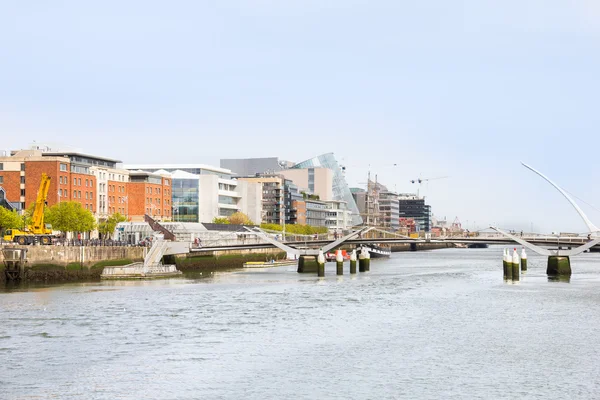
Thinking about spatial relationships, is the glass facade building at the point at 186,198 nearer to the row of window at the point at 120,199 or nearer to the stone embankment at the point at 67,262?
the row of window at the point at 120,199

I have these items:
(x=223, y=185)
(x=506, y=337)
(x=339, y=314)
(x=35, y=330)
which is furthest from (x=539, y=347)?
(x=223, y=185)

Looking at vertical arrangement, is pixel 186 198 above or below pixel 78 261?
above

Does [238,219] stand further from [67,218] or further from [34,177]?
[67,218]

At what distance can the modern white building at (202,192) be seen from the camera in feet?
452

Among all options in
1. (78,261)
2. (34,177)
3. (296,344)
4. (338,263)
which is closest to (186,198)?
(34,177)

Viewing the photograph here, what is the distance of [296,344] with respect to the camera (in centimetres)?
3475

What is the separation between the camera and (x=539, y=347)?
34.2 m

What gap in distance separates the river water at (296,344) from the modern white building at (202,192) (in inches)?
3146

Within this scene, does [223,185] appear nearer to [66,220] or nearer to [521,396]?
[66,220]

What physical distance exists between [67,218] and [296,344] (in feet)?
199

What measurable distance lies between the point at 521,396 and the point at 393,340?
10252 millimetres

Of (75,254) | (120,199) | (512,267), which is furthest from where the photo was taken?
(120,199)

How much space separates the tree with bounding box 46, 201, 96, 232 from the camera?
9081 centimetres

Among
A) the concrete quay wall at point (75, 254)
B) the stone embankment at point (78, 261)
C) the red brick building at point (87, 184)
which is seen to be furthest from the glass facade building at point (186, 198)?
the concrete quay wall at point (75, 254)
